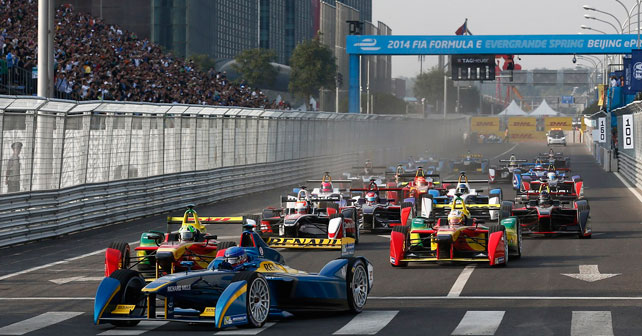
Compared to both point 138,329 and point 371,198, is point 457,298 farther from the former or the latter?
point 371,198

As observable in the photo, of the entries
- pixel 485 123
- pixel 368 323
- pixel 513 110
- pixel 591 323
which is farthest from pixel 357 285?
pixel 513 110

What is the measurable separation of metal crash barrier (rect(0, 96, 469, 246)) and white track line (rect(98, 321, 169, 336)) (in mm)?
9359

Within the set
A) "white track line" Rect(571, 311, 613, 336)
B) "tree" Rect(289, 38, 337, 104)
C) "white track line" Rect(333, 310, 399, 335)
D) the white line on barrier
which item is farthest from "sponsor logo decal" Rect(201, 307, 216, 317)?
"tree" Rect(289, 38, 337, 104)

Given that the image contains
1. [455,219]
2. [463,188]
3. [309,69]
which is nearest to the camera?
[455,219]

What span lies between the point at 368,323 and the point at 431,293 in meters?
2.78

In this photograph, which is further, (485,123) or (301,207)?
(485,123)

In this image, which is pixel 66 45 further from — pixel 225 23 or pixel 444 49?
pixel 225 23

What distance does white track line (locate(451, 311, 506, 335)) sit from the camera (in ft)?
38.2

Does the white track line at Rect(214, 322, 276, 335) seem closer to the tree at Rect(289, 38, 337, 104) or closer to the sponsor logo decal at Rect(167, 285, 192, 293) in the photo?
the sponsor logo decal at Rect(167, 285, 192, 293)

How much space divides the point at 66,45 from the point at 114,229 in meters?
A: 15.8

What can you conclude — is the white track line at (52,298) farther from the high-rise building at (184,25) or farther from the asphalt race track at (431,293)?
the high-rise building at (184,25)

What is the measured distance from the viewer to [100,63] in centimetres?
3878

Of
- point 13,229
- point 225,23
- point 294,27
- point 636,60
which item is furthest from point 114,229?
point 294,27

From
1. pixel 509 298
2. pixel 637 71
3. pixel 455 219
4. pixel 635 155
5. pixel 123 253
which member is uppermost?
pixel 637 71
